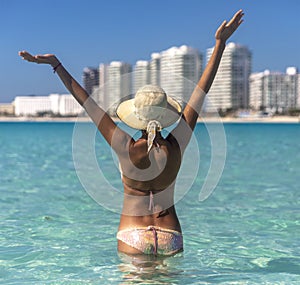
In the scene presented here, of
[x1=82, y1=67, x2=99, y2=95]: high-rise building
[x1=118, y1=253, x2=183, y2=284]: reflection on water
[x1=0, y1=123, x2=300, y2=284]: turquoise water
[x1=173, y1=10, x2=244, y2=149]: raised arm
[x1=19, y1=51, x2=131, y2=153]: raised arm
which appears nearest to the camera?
[x1=19, y1=51, x2=131, y2=153]: raised arm

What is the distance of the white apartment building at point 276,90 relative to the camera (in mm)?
182625

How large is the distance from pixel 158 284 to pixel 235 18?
7.21 ft

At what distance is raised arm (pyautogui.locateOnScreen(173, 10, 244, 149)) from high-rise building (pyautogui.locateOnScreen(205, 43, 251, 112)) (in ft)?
573

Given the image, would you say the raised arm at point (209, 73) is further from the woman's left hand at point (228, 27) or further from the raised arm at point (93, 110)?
the raised arm at point (93, 110)

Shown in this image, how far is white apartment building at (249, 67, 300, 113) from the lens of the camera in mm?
182625

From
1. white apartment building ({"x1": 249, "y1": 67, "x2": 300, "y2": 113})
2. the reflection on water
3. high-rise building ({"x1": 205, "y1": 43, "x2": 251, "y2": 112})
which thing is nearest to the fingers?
the reflection on water

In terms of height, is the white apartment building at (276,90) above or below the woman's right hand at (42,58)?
above

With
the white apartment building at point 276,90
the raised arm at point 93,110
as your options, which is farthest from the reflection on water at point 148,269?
the white apartment building at point 276,90

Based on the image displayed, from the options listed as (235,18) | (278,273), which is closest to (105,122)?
(235,18)

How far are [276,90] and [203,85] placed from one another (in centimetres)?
18558

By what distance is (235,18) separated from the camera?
167 inches

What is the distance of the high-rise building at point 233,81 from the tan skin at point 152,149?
17479 cm

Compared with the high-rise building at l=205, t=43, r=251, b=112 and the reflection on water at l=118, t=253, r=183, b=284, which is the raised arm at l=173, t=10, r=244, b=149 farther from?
the high-rise building at l=205, t=43, r=251, b=112

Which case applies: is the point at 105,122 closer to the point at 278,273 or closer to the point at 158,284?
the point at 158,284
